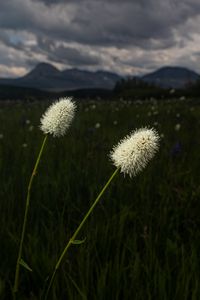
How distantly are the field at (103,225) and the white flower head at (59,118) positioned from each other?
877 mm

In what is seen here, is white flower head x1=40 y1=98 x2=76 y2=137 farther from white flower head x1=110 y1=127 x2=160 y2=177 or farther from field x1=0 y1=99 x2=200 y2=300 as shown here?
field x1=0 y1=99 x2=200 y2=300

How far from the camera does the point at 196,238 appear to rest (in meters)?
3.43

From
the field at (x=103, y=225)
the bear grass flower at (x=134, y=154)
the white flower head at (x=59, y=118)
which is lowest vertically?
the field at (x=103, y=225)

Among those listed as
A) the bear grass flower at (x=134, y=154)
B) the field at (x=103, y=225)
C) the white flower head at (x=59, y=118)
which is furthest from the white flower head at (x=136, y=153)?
the field at (x=103, y=225)

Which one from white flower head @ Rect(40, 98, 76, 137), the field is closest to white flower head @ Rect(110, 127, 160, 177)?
white flower head @ Rect(40, 98, 76, 137)

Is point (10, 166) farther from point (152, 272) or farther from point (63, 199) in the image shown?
point (152, 272)

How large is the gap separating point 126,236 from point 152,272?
611 mm

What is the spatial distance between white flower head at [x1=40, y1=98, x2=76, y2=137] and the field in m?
0.88

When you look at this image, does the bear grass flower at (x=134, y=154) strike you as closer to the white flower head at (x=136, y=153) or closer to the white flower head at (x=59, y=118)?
the white flower head at (x=136, y=153)

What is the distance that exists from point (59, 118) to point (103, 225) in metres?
1.21

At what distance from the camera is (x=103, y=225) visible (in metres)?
3.37

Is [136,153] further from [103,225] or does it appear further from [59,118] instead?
[103,225]

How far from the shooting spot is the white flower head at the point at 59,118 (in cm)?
241

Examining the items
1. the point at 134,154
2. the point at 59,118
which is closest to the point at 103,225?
the point at 59,118
